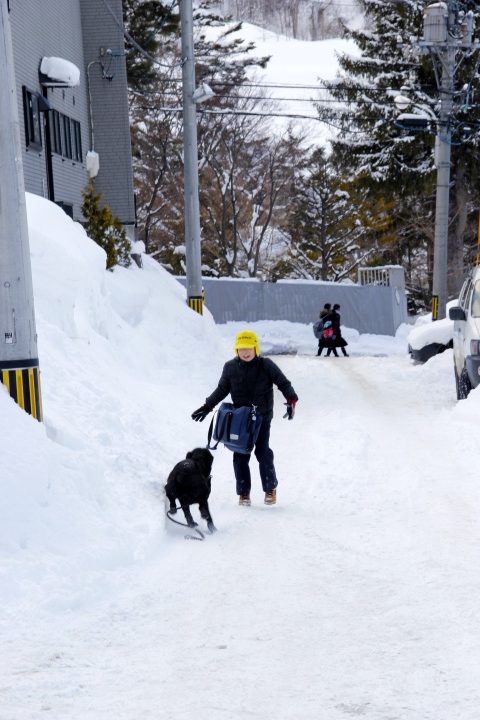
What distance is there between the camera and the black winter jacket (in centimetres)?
753

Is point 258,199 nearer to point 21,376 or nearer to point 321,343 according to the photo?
point 321,343

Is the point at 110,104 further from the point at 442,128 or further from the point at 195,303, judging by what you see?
the point at 442,128

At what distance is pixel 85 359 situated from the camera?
396 inches

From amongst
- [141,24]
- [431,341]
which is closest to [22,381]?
[431,341]

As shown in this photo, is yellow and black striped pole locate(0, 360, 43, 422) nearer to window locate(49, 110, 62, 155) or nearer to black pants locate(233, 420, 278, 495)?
black pants locate(233, 420, 278, 495)

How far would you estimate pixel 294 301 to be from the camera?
32.0 metres

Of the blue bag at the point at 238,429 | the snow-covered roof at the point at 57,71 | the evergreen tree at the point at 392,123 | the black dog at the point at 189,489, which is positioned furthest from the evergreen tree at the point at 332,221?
the black dog at the point at 189,489

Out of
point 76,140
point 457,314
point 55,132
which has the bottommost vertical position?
point 457,314

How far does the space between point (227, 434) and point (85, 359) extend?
3.27 metres

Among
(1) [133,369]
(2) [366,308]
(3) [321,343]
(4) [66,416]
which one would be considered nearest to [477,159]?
(2) [366,308]

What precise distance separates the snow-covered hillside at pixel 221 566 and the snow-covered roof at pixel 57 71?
33.8 feet

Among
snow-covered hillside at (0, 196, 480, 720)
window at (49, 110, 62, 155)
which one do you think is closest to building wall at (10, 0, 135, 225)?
window at (49, 110, 62, 155)

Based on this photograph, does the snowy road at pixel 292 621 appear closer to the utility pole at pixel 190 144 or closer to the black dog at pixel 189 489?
the black dog at pixel 189 489

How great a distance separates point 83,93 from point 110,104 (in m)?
0.96
